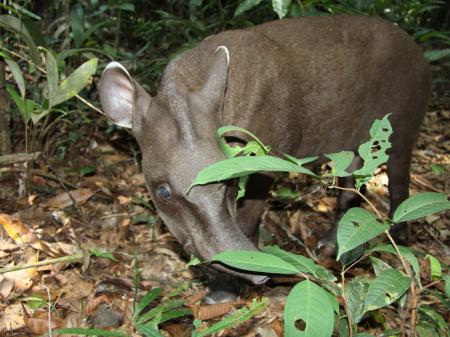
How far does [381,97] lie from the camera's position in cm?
485

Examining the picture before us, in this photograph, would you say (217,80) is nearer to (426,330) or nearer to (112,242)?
(112,242)

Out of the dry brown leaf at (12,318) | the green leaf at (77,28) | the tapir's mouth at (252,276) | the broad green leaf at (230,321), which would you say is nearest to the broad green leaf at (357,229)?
the broad green leaf at (230,321)

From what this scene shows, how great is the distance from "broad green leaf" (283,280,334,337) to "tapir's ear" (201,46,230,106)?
2.03m

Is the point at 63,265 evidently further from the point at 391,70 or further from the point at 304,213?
the point at 391,70

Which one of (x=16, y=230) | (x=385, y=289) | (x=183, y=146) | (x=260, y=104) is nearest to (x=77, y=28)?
(x=16, y=230)

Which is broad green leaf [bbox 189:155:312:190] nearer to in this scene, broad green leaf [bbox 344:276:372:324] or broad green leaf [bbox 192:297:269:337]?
broad green leaf [bbox 192:297:269:337]

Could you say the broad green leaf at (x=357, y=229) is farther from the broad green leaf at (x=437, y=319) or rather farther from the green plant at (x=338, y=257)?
the broad green leaf at (x=437, y=319)

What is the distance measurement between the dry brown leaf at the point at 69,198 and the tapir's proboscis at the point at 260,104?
1502mm

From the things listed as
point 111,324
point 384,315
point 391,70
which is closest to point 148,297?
point 111,324

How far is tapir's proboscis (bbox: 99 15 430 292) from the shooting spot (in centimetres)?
314

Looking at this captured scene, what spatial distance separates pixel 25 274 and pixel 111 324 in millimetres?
761

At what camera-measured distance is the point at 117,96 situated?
12.1 feet

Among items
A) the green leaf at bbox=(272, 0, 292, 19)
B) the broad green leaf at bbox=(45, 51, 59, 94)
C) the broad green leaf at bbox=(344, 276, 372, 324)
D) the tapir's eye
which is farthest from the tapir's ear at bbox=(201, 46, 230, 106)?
the broad green leaf at bbox=(344, 276, 372, 324)

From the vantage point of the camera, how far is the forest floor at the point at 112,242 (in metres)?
3.61
